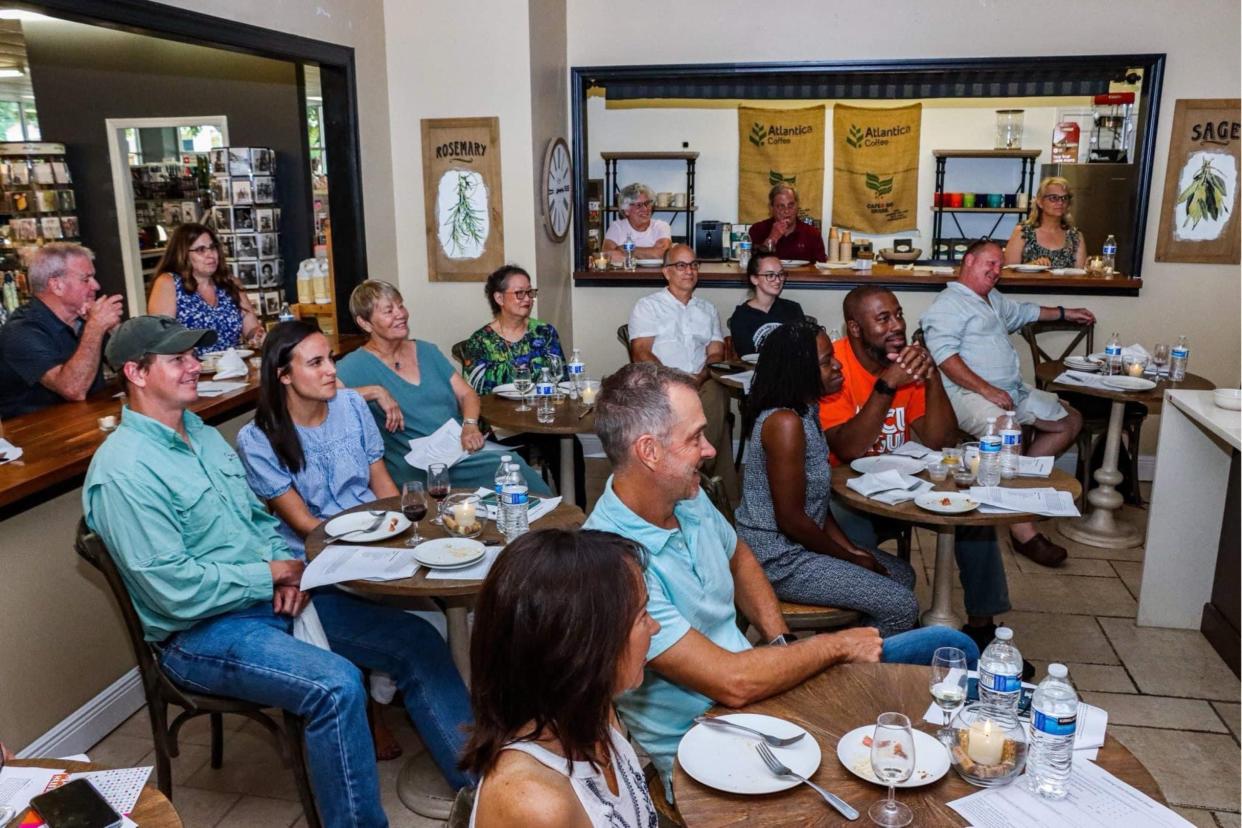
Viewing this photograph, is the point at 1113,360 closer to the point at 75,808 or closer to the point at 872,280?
the point at 872,280

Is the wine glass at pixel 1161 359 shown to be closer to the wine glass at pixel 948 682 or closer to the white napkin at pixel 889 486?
the white napkin at pixel 889 486

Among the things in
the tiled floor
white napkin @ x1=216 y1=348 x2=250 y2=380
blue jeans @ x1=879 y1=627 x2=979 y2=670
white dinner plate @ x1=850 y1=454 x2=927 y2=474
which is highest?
white napkin @ x1=216 y1=348 x2=250 y2=380

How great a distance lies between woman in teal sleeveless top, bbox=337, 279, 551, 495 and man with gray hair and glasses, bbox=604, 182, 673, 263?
9.44ft

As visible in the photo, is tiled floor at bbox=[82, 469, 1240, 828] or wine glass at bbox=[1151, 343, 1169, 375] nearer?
tiled floor at bbox=[82, 469, 1240, 828]

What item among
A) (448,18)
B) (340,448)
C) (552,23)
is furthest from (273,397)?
(552,23)

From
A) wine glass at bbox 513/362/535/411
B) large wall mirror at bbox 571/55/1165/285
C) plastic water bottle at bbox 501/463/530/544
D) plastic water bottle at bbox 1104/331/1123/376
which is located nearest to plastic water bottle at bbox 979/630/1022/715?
plastic water bottle at bbox 501/463/530/544

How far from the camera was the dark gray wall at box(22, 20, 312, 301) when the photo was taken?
7.86 metres

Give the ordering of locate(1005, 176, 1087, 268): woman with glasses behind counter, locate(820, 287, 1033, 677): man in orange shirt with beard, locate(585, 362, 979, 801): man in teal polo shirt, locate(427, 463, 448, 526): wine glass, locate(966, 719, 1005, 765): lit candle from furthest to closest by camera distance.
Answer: locate(1005, 176, 1087, 268): woman with glasses behind counter, locate(820, 287, 1033, 677): man in orange shirt with beard, locate(427, 463, 448, 526): wine glass, locate(585, 362, 979, 801): man in teal polo shirt, locate(966, 719, 1005, 765): lit candle

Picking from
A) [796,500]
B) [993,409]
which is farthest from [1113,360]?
[796,500]

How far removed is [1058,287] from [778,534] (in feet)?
12.2

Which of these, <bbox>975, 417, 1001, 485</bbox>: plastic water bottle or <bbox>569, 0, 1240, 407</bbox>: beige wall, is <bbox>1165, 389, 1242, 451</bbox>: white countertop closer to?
<bbox>975, 417, 1001, 485</bbox>: plastic water bottle

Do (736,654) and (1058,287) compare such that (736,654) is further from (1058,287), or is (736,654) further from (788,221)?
(788,221)

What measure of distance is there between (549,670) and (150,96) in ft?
26.9

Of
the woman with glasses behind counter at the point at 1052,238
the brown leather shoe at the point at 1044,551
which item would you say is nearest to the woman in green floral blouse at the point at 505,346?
the brown leather shoe at the point at 1044,551
